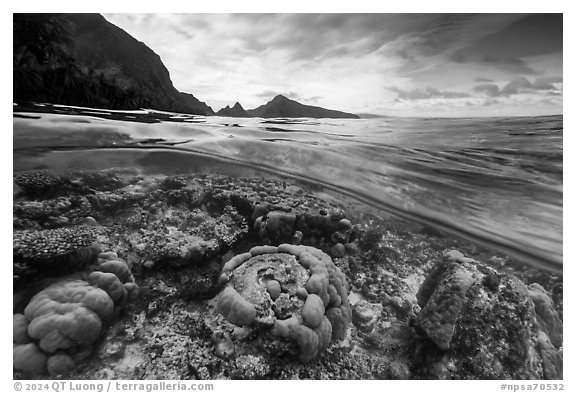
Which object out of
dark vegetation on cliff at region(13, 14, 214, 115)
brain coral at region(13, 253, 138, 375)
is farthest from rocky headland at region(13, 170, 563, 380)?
dark vegetation on cliff at region(13, 14, 214, 115)

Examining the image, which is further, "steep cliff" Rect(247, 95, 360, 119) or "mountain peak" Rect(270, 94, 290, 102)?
"steep cliff" Rect(247, 95, 360, 119)

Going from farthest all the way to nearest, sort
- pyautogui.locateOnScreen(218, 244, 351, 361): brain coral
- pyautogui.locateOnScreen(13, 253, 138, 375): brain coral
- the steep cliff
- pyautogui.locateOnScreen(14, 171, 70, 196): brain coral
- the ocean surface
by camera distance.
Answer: the steep cliff
the ocean surface
pyautogui.locateOnScreen(14, 171, 70, 196): brain coral
pyautogui.locateOnScreen(218, 244, 351, 361): brain coral
pyautogui.locateOnScreen(13, 253, 138, 375): brain coral

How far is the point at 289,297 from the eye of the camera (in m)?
3.66

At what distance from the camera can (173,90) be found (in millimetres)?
6059

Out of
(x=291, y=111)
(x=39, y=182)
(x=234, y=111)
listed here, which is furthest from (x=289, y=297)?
(x=39, y=182)

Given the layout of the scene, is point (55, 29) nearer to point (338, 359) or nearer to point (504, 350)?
point (338, 359)

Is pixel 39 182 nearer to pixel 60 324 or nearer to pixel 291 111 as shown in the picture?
pixel 60 324

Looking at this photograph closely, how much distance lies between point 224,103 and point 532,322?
7449 millimetres

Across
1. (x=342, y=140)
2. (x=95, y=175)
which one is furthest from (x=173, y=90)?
(x=342, y=140)

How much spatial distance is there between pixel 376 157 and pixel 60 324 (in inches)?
273

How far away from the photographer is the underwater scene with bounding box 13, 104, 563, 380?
351 centimetres

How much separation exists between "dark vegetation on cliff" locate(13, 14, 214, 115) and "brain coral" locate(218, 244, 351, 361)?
449cm

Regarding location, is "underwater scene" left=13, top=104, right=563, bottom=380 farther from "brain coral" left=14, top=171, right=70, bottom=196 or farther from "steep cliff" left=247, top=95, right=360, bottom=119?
"steep cliff" left=247, top=95, right=360, bottom=119

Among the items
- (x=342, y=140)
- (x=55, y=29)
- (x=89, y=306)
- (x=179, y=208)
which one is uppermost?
(x=55, y=29)
